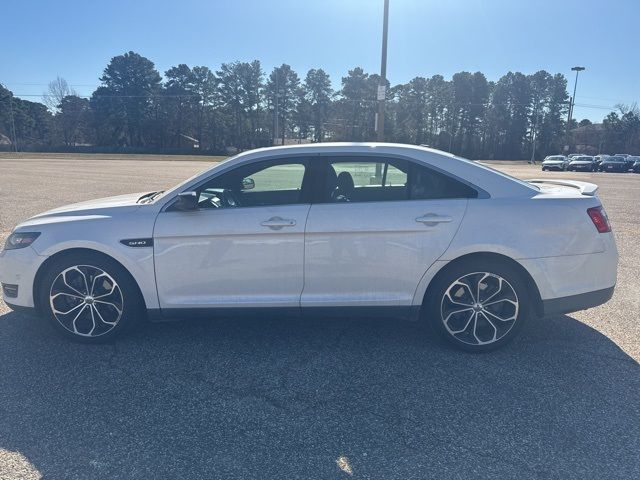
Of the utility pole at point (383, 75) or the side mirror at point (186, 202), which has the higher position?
the utility pole at point (383, 75)

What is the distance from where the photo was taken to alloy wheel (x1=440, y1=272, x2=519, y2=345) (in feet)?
11.9

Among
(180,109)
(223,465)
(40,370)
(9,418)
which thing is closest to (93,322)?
(40,370)

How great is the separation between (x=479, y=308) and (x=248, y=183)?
2272mm

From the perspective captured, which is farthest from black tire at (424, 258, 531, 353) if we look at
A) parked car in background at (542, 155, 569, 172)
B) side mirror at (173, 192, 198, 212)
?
parked car in background at (542, 155, 569, 172)

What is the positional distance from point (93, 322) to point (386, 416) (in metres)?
2.56

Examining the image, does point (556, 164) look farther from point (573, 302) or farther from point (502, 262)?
point (502, 262)

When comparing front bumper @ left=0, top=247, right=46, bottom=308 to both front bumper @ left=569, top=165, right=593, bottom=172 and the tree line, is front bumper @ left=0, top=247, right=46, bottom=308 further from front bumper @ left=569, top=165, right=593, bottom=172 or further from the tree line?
the tree line

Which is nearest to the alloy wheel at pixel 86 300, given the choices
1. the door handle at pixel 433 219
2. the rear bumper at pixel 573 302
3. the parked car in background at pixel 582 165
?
the door handle at pixel 433 219

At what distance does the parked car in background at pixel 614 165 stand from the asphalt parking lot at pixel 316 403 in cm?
4784

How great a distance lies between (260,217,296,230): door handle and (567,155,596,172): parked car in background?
51075mm

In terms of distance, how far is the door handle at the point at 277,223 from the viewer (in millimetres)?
3523

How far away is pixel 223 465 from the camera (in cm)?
242

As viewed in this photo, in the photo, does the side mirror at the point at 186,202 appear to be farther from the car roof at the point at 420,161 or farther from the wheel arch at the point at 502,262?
the wheel arch at the point at 502,262

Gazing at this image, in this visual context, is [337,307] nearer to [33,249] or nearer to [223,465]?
[223,465]
